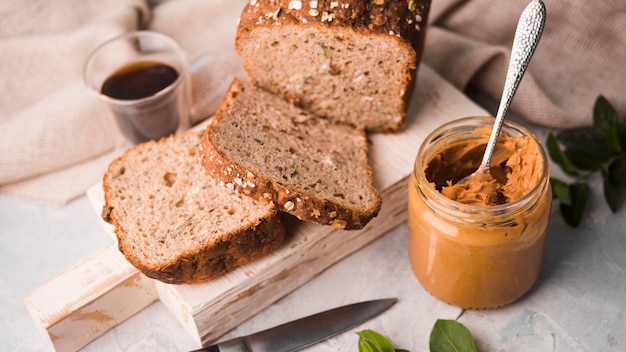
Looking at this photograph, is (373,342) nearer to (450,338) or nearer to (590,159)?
(450,338)

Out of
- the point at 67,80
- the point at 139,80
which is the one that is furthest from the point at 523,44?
the point at 67,80

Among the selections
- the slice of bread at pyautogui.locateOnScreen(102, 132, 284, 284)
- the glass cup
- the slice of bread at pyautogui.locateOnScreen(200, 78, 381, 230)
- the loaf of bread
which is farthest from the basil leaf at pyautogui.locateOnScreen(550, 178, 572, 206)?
the glass cup

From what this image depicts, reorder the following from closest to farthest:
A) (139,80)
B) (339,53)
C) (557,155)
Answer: (339,53) < (557,155) < (139,80)

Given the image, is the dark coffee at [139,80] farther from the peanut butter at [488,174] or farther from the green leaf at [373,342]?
the green leaf at [373,342]

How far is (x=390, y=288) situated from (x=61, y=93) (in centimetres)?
195

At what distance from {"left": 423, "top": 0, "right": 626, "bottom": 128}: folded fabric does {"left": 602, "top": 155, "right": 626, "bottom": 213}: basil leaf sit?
0.37 m

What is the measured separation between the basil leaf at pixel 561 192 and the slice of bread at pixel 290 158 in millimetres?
867

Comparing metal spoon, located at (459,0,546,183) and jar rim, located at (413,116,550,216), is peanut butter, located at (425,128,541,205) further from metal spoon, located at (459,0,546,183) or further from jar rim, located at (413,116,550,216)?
metal spoon, located at (459,0,546,183)

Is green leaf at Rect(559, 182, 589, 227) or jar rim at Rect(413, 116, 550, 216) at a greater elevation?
jar rim at Rect(413, 116, 550, 216)

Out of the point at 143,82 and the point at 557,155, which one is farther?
the point at 143,82

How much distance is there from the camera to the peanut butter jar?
283 cm

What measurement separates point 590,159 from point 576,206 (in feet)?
0.92

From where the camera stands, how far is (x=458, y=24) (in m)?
4.16

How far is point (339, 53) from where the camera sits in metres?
3.21
